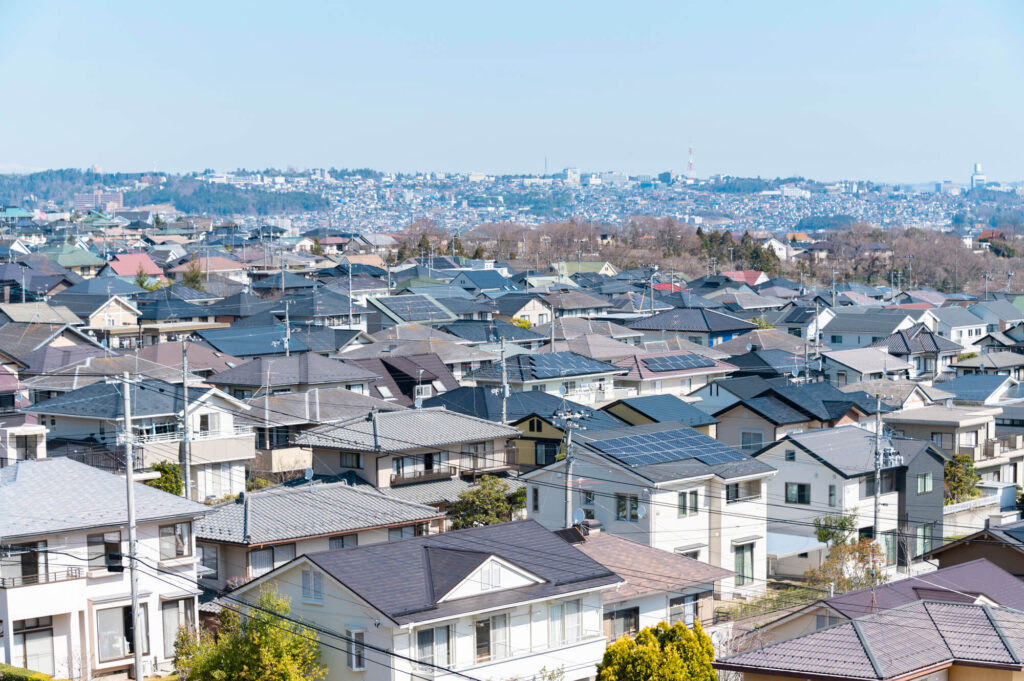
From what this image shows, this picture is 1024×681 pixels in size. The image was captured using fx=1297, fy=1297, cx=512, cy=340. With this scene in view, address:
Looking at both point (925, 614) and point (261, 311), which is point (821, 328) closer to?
point (261, 311)

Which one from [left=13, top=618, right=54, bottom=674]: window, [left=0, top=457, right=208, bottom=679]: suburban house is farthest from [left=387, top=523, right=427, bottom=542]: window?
[left=13, top=618, right=54, bottom=674]: window

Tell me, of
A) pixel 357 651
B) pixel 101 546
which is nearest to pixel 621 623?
pixel 357 651

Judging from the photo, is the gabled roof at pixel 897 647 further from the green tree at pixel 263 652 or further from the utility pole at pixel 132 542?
the utility pole at pixel 132 542

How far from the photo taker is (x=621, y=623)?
13.4m

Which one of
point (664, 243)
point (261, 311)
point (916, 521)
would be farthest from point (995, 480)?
point (664, 243)

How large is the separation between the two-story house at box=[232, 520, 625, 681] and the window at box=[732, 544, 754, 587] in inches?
198

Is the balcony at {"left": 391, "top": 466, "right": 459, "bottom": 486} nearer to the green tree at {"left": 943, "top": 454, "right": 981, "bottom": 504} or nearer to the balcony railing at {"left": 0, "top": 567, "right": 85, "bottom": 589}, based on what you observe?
the balcony railing at {"left": 0, "top": 567, "right": 85, "bottom": 589}

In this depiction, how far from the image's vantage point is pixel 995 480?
25.4m

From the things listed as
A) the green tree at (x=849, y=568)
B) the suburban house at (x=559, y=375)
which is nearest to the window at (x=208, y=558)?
the green tree at (x=849, y=568)

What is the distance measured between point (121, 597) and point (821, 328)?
1340 inches

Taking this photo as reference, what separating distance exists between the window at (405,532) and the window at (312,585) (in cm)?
323

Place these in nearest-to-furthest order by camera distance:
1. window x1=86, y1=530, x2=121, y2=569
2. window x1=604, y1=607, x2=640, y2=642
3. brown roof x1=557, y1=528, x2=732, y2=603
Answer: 1. window x1=86, y1=530, x2=121, y2=569
2. window x1=604, y1=607, x2=640, y2=642
3. brown roof x1=557, y1=528, x2=732, y2=603

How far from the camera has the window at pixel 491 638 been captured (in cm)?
1191

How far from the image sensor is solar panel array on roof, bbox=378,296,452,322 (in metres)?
41.7
